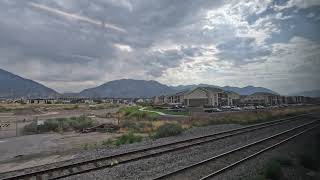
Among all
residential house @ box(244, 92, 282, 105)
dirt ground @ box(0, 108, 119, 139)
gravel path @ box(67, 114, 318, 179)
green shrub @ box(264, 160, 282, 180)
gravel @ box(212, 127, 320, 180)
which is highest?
residential house @ box(244, 92, 282, 105)

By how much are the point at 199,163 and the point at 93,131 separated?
23.9m

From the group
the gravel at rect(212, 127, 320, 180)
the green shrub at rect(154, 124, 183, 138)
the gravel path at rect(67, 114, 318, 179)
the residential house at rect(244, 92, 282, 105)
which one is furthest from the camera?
the residential house at rect(244, 92, 282, 105)

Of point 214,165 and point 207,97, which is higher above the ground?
point 207,97

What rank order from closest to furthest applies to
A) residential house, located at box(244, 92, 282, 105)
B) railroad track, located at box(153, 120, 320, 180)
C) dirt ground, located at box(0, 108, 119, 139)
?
1. railroad track, located at box(153, 120, 320, 180)
2. dirt ground, located at box(0, 108, 119, 139)
3. residential house, located at box(244, 92, 282, 105)

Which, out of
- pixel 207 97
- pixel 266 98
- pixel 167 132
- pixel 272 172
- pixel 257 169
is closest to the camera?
pixel 272 172

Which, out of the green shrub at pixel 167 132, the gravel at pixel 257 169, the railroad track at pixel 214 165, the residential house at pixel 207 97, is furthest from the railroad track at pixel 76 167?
the residential house at pixel 207 97

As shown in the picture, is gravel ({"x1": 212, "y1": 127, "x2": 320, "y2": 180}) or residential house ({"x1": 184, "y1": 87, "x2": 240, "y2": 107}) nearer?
gravel ({"x1": 212, "y1": 127, "x2": 320, "y2": 180})

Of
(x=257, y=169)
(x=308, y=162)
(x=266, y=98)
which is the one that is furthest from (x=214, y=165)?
(x=266, y=98)

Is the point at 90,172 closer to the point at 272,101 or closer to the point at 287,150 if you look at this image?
the point at 287,150

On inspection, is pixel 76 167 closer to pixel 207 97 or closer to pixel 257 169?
pixel 257 169

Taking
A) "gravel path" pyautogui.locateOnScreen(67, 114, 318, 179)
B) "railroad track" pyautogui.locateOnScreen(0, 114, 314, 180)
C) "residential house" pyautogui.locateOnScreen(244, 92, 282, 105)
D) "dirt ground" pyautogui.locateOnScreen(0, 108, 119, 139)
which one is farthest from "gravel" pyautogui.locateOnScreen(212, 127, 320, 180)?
"residential house" pyautogui.locateOnScreen(244, 92, 282, 105)

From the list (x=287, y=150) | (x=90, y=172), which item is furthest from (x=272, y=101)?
(x=90, y=172)

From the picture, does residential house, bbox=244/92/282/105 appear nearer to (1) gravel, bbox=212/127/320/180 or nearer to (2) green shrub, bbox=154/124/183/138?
(2) green shrub, bbox=154/124/183/138

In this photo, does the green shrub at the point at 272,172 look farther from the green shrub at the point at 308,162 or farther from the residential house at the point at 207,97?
the residential house at the point at 207,97
